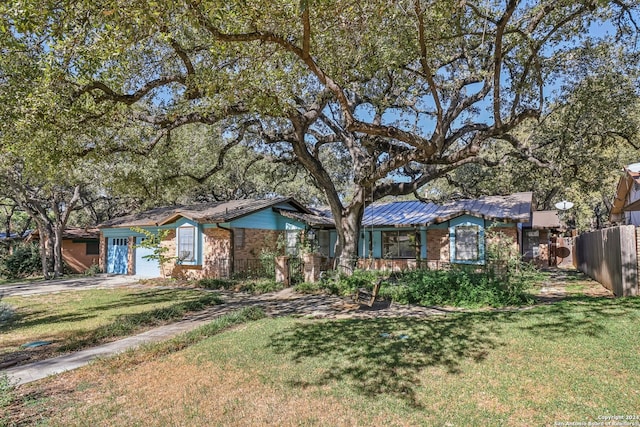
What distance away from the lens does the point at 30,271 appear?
75.1ft

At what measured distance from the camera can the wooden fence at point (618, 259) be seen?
29.9 feet

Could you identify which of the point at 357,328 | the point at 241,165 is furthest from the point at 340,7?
the point at 241,165

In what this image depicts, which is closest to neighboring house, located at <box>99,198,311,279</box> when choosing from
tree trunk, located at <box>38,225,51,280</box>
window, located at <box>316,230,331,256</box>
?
window, located at <box>316,230,331,256</box>

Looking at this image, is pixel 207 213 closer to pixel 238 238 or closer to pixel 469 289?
pixel 238 238

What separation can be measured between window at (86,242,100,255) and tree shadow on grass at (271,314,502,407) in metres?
23.0

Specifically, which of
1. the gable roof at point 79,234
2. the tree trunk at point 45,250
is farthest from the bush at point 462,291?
the gable roof at point 79,234

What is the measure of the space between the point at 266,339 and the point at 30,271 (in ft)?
77.1

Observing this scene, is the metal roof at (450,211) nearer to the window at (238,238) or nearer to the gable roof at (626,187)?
the gable roof at (626,187)

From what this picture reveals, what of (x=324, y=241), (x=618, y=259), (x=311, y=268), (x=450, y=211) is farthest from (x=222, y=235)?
(x=618, y=259)

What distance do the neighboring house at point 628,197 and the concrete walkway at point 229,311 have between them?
6.60 metres

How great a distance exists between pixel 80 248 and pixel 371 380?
2629cm

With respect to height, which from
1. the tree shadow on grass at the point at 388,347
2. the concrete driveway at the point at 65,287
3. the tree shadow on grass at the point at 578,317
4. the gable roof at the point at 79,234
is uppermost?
the gable roof at the point at 79,234

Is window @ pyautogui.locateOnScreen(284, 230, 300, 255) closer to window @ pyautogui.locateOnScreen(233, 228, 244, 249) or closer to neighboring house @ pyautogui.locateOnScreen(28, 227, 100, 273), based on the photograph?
window @ pyautogui.locateOnScreen(233, 228, 244, 249)

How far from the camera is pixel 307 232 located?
60.5 ft
